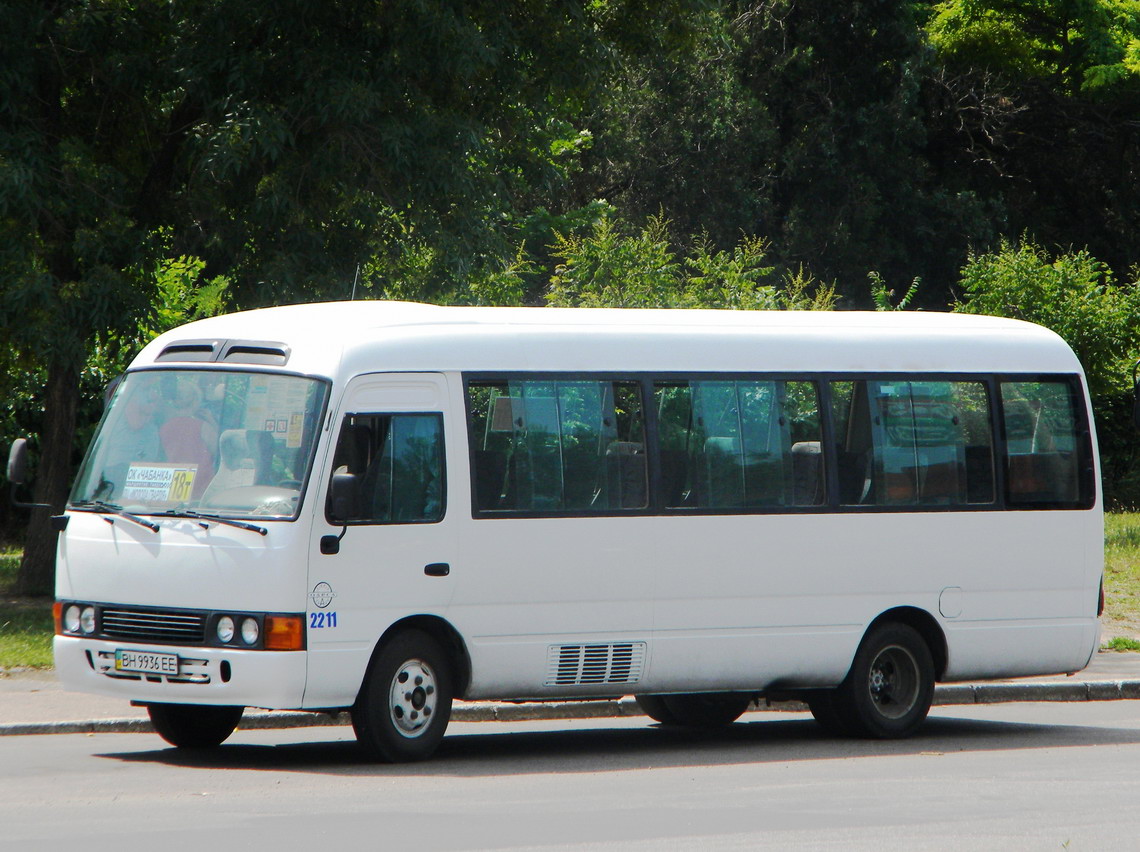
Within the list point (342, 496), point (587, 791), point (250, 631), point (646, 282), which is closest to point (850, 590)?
point (587, 791)

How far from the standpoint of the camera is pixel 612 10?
72.6ft

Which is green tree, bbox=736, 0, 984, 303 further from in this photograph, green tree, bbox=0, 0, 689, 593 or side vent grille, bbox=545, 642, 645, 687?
side vent grille, bbox=545, 642, 645, 687

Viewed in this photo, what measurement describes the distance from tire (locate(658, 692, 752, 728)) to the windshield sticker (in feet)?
13.9

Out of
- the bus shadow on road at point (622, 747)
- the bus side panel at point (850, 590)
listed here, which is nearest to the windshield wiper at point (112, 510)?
the bus shadow on road at point (622, 747)

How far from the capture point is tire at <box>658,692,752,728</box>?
42.6ft

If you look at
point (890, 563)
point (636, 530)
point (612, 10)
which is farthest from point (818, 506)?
point (612, 10)

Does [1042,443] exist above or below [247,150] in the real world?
below

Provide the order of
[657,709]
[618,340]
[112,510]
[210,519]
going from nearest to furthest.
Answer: [210,519] → [112,510] → [618,340] → [657,709]

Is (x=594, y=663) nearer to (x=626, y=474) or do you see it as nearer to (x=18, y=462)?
(x=626, y=474)

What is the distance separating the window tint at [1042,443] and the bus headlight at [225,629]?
5863 mm

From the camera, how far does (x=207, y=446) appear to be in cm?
1040

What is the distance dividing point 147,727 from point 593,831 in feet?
15.7

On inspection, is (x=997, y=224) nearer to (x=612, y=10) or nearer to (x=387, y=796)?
(x=612, y=10)

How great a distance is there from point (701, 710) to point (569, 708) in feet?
3.61
